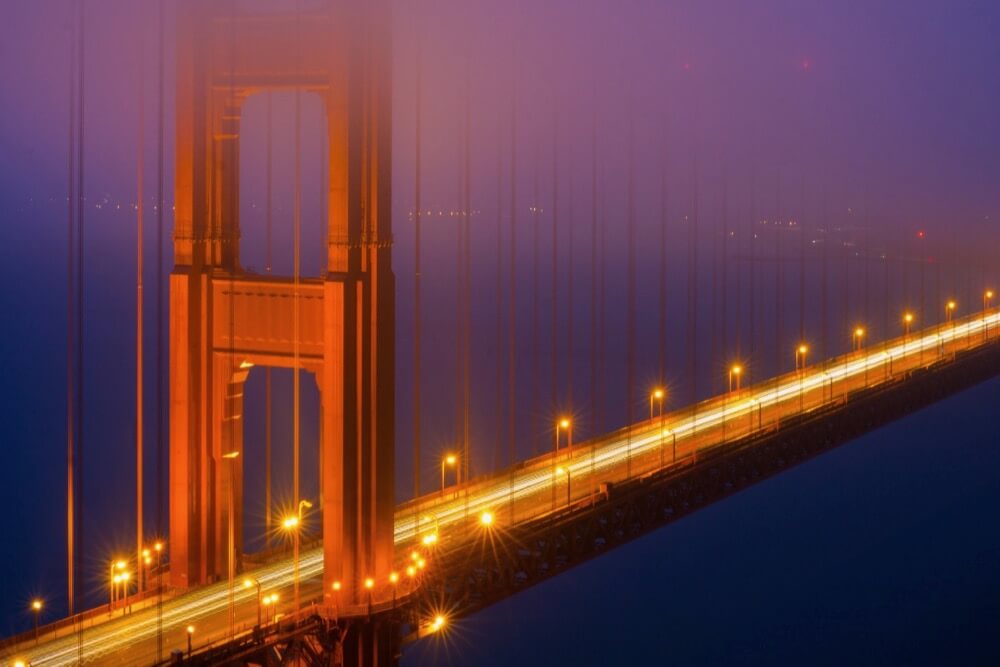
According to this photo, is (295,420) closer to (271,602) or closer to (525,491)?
(271,602)

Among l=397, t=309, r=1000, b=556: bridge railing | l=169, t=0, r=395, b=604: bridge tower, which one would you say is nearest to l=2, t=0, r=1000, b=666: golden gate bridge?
l=169, t=0, r=395, b=604: bridge tower

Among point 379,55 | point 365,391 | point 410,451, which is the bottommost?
point 410,451

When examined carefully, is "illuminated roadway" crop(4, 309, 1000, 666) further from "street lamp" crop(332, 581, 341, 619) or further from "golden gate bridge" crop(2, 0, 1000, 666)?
"street lamp" crop(332, 581, 341, 619)

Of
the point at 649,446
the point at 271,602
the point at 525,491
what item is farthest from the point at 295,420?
the point at 649,446

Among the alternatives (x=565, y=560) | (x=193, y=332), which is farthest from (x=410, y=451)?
(x=193, y=332)

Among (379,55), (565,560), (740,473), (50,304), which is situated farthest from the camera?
(50,304)

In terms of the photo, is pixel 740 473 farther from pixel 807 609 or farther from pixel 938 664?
pixel 807 609

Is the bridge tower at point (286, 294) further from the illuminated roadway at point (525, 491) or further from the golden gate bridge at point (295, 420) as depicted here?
the illuminated roadway at point (525, 491)
